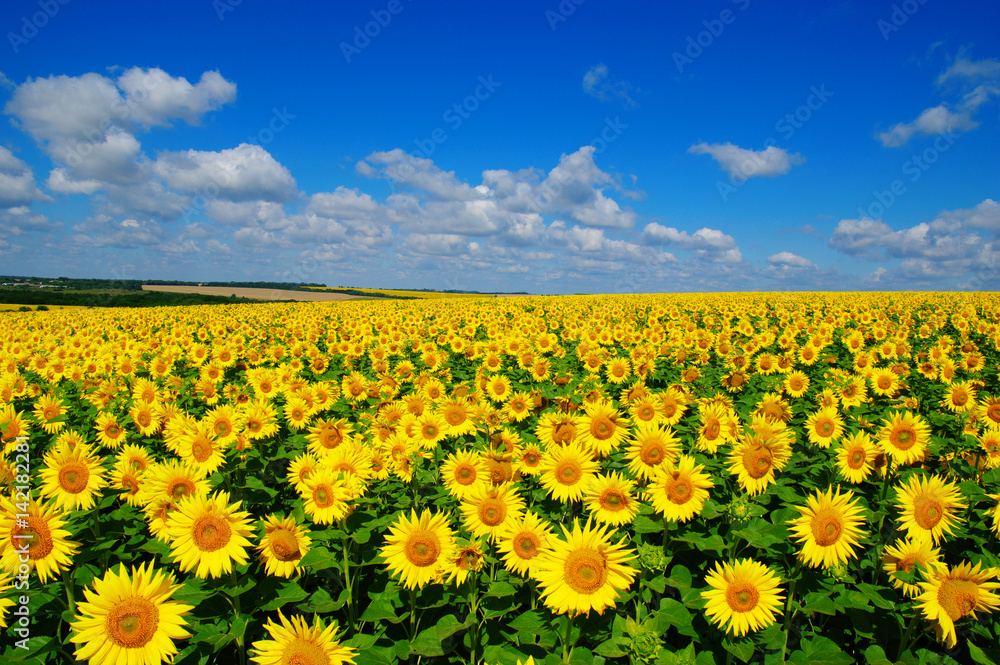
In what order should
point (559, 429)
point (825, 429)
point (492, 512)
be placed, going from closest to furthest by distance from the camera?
point (492, 512) < point (559, 429) < point (825, 429)

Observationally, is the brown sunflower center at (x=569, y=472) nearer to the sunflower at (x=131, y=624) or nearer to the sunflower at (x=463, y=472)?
the sunflower at (x=463, y=472)

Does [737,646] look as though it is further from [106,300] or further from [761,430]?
[106,300]

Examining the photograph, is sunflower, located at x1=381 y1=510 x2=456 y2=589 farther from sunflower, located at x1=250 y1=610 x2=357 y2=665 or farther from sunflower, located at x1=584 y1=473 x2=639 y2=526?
sunflower, located at x1=584 y1=473 x2=639 y2=526

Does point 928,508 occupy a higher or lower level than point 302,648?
higher

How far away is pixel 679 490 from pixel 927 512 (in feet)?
5.46

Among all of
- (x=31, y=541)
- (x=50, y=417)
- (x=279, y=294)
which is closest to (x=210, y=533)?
(x=31, y=541)

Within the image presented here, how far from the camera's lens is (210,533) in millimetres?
2756

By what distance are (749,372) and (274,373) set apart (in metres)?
8.76

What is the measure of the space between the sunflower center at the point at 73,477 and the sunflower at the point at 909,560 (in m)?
5.56

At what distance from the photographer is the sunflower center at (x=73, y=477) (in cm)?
345

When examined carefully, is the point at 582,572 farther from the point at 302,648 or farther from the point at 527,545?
the point at 302,648

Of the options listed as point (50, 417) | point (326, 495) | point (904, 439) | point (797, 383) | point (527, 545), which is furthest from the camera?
point (797, 383)

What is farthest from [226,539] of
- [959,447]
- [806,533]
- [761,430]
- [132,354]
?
[132,354]

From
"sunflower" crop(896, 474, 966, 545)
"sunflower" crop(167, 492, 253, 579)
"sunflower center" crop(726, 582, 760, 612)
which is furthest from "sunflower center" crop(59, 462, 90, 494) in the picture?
"sunflower" crop(896, 474, 966, 545)
